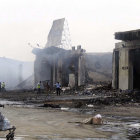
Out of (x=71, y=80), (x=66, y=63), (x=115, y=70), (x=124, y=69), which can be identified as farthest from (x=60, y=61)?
(x=124, y=69)

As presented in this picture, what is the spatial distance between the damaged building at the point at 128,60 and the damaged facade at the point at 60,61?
927 centimetres

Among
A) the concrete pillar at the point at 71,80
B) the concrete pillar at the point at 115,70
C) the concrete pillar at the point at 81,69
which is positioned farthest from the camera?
the concrete pillar at the point at 71,80

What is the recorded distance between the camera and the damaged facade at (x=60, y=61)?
Result: 36.6 meters

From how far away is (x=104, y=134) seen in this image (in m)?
6.99

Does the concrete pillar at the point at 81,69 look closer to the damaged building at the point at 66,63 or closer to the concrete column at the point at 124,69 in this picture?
the damaged building at the point at 66,63

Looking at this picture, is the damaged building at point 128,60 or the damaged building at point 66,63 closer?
the damaged building at point 128,60

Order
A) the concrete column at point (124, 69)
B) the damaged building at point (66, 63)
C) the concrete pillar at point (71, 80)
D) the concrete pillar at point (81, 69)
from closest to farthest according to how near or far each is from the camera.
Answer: the concrete column at point (124, 69), the concrete pillar at point (81, 69), the damaged building at point (66, 63), the concrete pillar at point (71, 80)

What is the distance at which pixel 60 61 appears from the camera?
39469 millimetres

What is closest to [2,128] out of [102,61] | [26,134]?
[26,134]

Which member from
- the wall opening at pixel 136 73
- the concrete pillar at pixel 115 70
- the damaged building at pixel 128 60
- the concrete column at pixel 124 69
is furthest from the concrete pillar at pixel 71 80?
the wall opening at pixel 136 73

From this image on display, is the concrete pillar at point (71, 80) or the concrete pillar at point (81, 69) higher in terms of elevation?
the concrete pillar at point (81, 69)

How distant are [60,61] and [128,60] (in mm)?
14708

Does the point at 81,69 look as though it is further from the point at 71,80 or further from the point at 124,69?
the point at 124,69

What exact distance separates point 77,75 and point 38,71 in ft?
29.9
